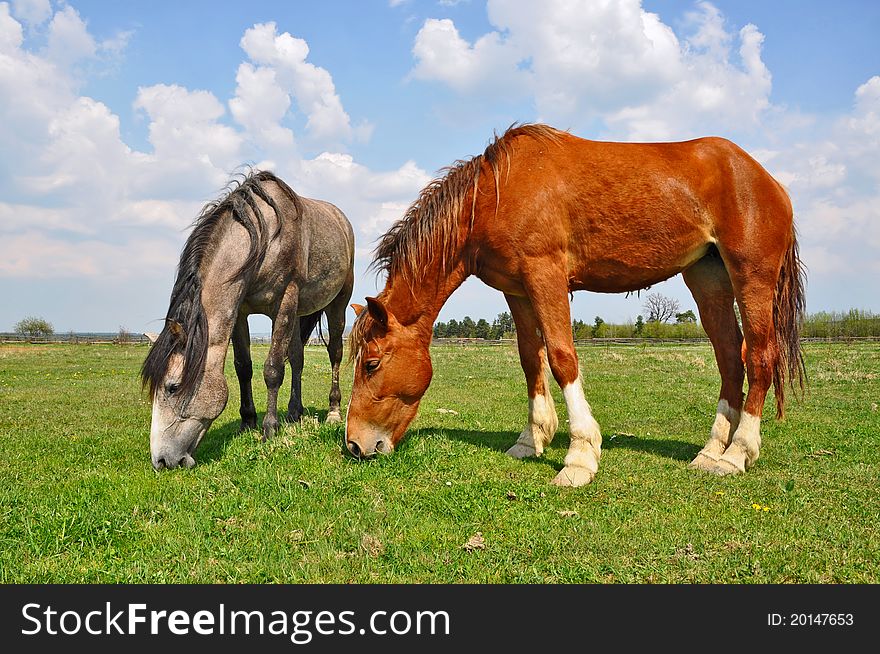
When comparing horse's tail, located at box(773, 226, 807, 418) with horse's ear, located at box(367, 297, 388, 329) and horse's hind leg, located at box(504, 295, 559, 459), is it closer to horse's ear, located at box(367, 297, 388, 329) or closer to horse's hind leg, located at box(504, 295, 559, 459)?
horse's hind leg, located at box(504, 295, 559, 459)

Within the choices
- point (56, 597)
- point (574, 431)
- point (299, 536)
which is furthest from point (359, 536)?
point (574, 431)

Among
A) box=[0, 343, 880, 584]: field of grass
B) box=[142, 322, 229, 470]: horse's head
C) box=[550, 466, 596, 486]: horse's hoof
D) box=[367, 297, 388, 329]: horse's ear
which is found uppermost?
box=[367, 297, 388, 329]: horse's ear

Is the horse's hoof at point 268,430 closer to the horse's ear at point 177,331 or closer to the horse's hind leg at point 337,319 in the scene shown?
the horse's ear at point 177,331

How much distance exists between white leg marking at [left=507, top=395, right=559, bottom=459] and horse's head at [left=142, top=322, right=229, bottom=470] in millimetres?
3077

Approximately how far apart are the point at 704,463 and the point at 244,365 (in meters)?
5.16

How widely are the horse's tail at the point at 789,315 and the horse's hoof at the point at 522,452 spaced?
8.46ft

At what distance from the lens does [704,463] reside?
5477 mm

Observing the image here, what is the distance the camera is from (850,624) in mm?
2666

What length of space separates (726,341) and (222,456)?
5328 mm

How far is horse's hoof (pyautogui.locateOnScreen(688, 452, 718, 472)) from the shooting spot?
5383 mm

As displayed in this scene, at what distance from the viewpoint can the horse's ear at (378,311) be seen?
5016mm

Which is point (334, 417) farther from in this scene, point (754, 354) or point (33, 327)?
point (33, 327)

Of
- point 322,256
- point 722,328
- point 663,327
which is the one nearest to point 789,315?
point 722,328

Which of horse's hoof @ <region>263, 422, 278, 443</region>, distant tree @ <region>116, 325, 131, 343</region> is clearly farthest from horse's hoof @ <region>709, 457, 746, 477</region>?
distant tree @ <region>116, 325, 131, 343</region>
